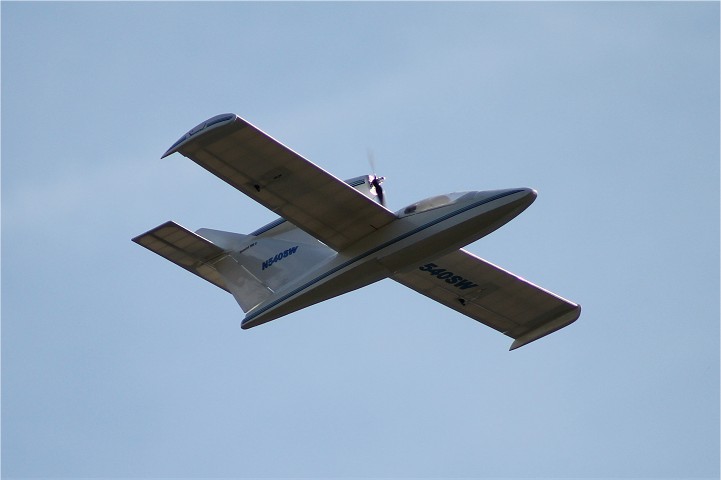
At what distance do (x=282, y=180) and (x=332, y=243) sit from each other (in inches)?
106

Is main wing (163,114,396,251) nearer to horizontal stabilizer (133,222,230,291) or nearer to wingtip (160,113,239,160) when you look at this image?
wingtip (160,113,239,160)

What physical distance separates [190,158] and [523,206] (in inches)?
326

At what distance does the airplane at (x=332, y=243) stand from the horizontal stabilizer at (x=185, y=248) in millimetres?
30

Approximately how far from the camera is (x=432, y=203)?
33844mm

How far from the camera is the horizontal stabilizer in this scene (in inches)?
1487

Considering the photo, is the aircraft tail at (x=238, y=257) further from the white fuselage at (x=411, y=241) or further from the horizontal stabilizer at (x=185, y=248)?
the white fuselage at (x=411, y=241)

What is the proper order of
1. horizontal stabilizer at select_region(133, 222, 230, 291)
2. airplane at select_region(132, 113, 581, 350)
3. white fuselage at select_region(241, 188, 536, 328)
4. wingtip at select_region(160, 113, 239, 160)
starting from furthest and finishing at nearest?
horizontal stabilizer at select_region(133, 222, 230, 291) < white fuselage at select_region(241, 188, 536, 328) < airplane at select_region(132, 113, 581, 350) < wingtip at select_region(160, 113, 239, 160)

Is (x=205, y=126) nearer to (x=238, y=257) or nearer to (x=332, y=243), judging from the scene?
(x=332, y=243)

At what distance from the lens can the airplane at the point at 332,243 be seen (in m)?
32.3

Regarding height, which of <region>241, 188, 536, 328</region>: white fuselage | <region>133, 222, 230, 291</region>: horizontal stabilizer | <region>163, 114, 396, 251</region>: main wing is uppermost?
<region>133, 222, 230, 291</region>: horizontal stabilizer

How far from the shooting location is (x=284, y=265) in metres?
37.2

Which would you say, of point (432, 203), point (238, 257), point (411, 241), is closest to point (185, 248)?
point (238, 257)

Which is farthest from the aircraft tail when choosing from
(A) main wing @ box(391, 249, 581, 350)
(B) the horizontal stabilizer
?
(A) main wing @ box(391, 249, 581, 350)

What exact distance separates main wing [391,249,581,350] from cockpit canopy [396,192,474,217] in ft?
10.2
